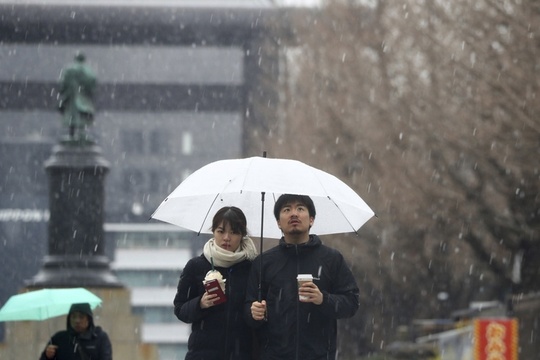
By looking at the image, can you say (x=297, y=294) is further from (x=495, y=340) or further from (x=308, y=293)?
(x=495, y=340)

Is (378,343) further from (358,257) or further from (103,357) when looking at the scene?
(103,357)

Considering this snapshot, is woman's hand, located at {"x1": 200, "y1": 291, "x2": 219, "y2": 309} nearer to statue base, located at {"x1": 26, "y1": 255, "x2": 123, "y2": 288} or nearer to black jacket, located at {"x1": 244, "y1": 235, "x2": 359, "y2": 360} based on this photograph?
black jacket, located at {"x1": 244, "y1": 235, "x2": 359, "y2": 360}

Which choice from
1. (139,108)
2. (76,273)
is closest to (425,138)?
(76,273)

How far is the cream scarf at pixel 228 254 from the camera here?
7.59 meters

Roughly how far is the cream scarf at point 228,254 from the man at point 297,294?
17 cm

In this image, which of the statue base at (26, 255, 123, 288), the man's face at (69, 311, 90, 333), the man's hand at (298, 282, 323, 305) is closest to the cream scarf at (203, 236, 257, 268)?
the man's hand at (298, 282, 323, 305)

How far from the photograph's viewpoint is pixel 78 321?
34.0 ft

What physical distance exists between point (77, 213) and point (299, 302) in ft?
54.4

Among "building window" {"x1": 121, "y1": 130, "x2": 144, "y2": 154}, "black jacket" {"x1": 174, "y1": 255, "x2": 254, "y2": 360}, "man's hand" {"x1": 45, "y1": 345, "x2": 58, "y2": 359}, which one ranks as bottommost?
"man's hand" {"x1": 45, "y1": 345, "x2": 58, "y2": 359}

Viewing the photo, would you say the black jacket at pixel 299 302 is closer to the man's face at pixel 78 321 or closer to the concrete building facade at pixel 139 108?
the man's face at pixel 78 321

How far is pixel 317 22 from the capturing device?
129 ft

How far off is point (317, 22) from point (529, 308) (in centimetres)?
1566

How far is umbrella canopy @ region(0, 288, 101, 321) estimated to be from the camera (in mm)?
11508

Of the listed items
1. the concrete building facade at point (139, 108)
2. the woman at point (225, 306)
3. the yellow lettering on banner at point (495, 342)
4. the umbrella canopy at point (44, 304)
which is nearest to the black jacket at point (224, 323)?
the woman at point (225, 306)
